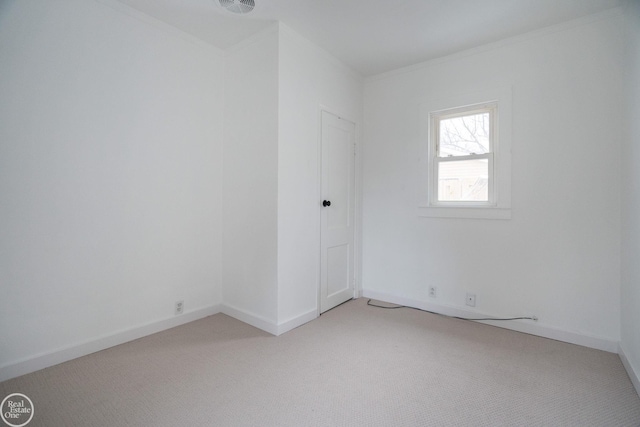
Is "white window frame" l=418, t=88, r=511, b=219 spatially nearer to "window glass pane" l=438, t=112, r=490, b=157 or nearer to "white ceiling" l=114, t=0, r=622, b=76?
"window glass pane" l=438, t=112, r=490, b=157

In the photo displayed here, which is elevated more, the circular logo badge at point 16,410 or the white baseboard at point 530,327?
the white baseboard at point 530,327

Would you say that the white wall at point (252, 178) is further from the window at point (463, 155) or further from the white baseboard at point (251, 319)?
the window at point (463, 155)

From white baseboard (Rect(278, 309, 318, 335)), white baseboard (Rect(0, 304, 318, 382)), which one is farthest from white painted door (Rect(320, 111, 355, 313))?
white baseboard (Rect(0, 304, 318, 382))

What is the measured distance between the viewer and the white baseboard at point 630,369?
183 cm

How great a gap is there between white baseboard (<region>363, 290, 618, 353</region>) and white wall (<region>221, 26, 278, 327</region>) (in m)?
1.58

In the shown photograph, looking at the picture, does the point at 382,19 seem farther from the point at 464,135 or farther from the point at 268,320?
the point at 268,320

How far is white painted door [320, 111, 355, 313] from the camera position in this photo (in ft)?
10.3

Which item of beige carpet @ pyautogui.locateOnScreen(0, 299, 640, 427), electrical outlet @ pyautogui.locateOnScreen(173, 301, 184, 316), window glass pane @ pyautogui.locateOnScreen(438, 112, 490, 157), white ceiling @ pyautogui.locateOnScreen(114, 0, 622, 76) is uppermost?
white ceiling @ pyautogui.locateOnScreen(114, 0, 622, 76)

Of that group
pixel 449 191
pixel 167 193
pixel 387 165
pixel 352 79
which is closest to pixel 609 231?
pixel 449 191

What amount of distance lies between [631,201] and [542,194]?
0.61 m

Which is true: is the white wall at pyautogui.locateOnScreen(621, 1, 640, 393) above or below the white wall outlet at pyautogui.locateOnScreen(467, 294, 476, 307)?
above

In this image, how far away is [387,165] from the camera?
3.52 m

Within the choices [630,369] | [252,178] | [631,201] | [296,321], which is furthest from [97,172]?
[630,369]

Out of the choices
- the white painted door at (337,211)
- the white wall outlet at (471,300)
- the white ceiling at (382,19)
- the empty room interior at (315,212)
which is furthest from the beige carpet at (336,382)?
the white ceiling at (382,19)
